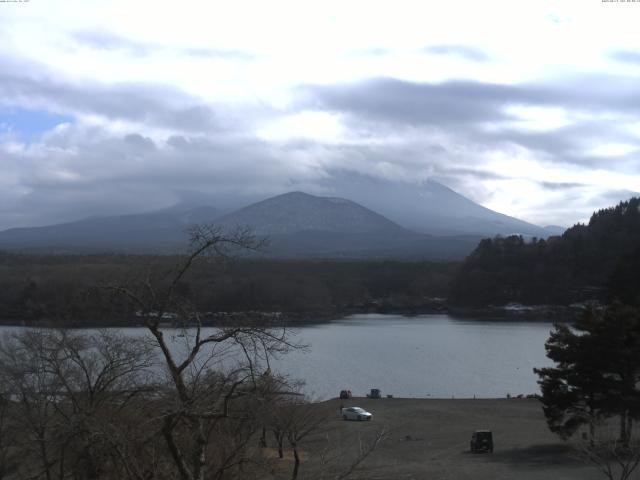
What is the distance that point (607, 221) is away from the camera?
90.7 metres

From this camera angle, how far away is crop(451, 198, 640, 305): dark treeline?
8362cm

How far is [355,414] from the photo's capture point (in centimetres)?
2528

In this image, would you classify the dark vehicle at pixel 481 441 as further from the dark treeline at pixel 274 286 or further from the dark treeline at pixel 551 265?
the dark treeline at pixel 551 265

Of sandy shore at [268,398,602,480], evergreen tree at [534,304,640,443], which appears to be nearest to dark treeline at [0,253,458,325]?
sandy shore at [268,398,602,480]

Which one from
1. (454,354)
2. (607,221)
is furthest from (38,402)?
(607,221)

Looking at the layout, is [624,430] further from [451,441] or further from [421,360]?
[421,360]

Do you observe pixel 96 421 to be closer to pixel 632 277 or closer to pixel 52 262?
pixel 632 277

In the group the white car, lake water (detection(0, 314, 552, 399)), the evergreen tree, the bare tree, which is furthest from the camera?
lake water (detection(0, 314, 552, 399))

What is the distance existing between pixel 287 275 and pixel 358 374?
45.0 metres

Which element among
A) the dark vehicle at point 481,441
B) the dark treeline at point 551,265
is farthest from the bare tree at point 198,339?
the dark treeline at point 551,265

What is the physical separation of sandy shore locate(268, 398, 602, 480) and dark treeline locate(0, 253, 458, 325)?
7.94 meters

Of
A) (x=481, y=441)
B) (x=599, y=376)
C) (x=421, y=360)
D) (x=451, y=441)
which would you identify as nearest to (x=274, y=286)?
(x=421, y=360)

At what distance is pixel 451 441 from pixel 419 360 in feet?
70.1

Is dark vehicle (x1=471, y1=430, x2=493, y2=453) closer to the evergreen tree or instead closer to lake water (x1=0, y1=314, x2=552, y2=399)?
the evergreen tree
